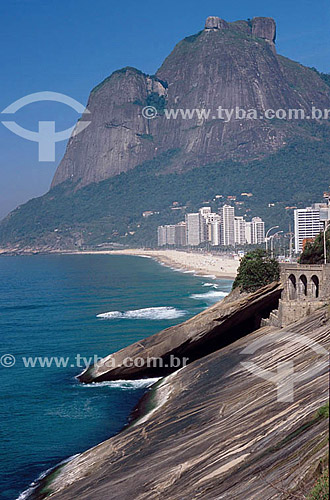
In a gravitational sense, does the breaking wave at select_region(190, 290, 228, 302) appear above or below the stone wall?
below

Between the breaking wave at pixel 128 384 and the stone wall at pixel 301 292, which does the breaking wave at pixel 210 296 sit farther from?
the stone wall at pixel 301 292

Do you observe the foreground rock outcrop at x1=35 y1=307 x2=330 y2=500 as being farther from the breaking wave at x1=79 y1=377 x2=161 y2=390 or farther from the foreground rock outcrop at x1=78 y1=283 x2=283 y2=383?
the breaking wave at x1=79 y1=377 x2=161 y2=390

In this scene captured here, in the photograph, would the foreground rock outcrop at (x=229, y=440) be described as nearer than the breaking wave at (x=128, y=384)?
Yes

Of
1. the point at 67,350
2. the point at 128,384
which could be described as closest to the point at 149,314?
the point at 67,350

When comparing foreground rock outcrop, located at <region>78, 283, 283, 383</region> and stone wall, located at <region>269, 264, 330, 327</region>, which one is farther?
foreground rock outcrop, located at <region>78, 283, 283, 383</region>

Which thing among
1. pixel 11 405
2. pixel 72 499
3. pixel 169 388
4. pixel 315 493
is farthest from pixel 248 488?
pixel 11 405

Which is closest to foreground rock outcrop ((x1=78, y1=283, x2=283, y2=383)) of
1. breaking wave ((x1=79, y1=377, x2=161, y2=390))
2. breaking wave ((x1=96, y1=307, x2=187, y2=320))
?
breaking wave ((x1=79, y1=377, x2=161, y2=390))

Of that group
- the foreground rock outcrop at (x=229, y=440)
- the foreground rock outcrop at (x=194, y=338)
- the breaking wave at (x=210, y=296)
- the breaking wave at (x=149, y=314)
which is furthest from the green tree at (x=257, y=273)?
the breaking wave at (x=210, y=296)
